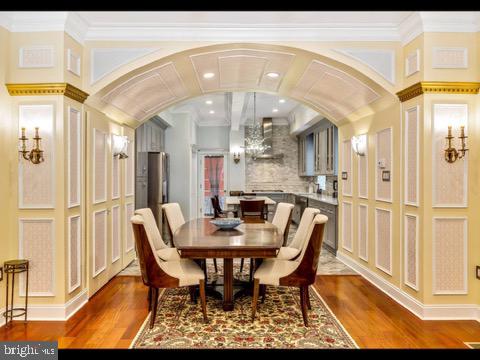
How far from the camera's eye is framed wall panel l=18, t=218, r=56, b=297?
3.18 m

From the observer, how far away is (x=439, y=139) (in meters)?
3.18

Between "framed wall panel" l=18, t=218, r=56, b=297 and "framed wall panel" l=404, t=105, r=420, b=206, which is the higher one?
"framed wall panel" l=404, t=105, r=420, b=206

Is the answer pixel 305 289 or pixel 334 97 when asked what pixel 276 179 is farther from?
pixel 305 289

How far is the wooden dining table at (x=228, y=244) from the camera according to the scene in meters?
2.89

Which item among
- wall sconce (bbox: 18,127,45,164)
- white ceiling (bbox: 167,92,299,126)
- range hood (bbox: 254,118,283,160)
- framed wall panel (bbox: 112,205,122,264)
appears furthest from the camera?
range hood (bbox: 254,118,283,160)

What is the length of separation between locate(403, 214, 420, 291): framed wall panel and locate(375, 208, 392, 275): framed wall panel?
0.32m

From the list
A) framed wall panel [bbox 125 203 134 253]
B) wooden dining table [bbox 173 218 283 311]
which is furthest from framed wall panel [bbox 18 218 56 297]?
framed wall panel [bbox 125 203 134 253]

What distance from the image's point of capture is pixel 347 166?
204 inches

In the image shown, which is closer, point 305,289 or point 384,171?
point 305,289

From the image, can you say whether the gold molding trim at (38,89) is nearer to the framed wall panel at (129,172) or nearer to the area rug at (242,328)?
the framed wall panel at (129,172)

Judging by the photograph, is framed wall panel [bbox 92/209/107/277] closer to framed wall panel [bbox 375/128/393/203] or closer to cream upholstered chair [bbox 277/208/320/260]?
cream upholstered chair [bbox 277/208/320/260]

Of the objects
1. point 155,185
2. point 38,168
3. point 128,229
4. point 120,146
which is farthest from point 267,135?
point 38,168
